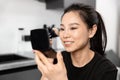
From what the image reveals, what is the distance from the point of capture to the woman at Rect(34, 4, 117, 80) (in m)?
0.90

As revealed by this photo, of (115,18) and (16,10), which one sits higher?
(16,10)

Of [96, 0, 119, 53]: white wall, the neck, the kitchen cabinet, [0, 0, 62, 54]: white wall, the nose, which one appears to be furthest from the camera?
[96, 0, 119, 53]: white wall

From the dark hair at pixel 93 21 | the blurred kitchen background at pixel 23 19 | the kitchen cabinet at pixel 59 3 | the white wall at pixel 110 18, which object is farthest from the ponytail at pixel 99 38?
the white wall at pixel 110 18

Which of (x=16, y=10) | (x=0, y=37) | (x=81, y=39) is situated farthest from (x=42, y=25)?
(x=81, y=39)

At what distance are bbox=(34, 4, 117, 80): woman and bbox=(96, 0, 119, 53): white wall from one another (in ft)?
5.58

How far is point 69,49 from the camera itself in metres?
0.91

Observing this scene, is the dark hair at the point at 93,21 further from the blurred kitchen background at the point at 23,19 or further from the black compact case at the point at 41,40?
the blurred kitchen background at the point at 23,19

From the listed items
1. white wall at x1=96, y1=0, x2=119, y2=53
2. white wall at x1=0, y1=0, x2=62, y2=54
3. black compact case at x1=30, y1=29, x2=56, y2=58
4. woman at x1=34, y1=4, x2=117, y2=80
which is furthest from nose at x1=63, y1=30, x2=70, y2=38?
white wall at x1=96, y1=0, x2=119, y2=53

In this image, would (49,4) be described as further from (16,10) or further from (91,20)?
(91,20)

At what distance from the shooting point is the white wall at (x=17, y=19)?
1.95 m

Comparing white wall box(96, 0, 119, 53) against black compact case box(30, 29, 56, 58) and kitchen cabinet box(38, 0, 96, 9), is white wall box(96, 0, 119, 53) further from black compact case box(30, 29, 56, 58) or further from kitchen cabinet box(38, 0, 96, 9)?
black compact case box(30, 29, 56, 58)

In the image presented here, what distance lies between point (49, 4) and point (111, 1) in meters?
1.06

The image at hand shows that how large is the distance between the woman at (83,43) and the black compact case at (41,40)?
8cm

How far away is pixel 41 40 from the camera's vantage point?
953mm
